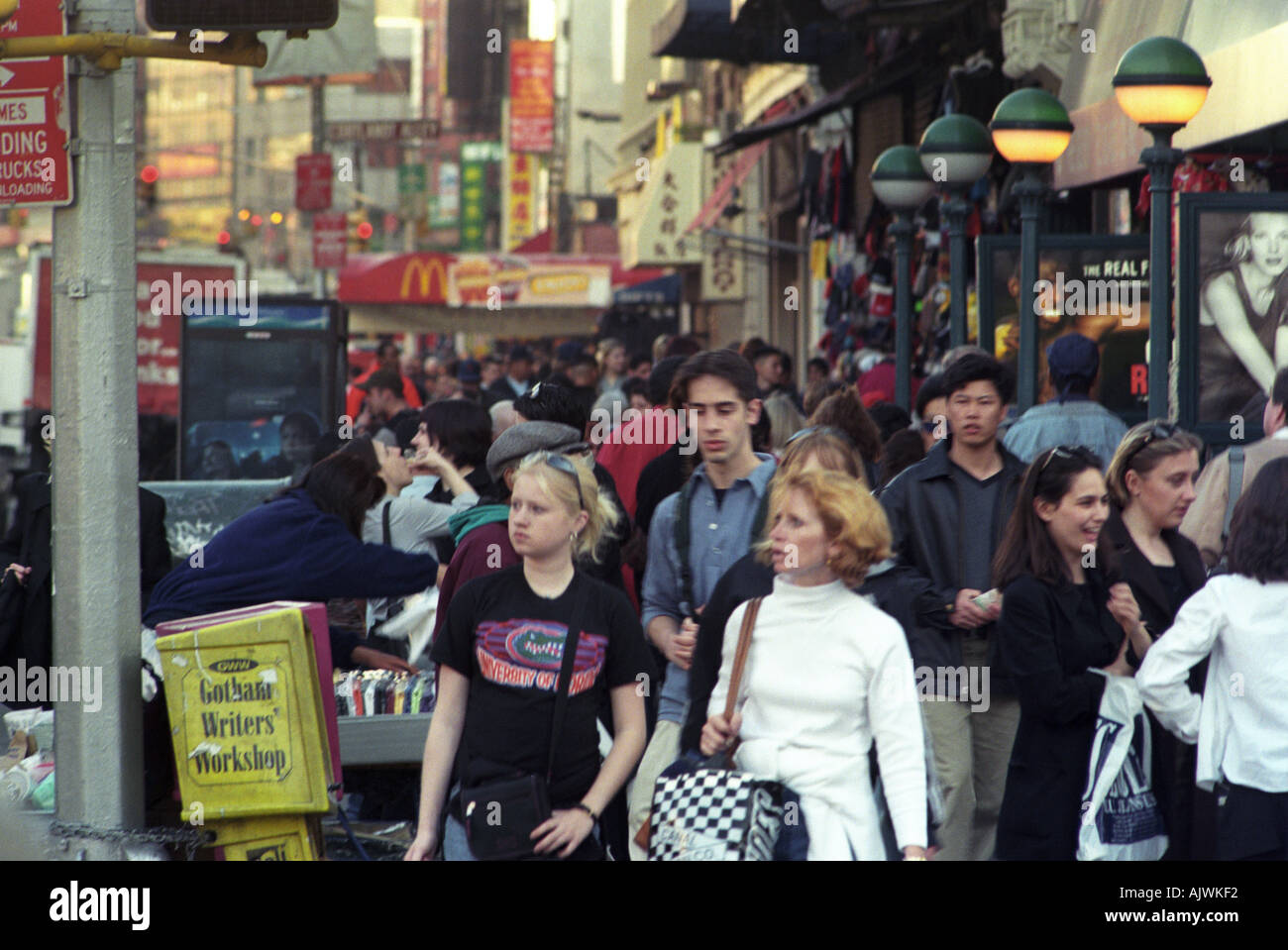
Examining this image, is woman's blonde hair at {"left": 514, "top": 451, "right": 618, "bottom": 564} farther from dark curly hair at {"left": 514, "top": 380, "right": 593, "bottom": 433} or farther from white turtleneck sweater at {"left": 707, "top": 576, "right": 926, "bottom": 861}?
dark curly hair at {"left": 514, "top": 380, "right": 593, "bottom": 433}

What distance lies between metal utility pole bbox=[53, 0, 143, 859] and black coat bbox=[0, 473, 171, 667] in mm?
2238

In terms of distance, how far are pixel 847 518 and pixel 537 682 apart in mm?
941

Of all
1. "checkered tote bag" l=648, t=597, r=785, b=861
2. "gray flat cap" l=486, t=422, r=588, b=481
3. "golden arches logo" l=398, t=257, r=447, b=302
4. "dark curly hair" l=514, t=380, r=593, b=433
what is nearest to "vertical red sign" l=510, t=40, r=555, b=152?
"golden arches logo" l=398, t=257, r=447, b=302

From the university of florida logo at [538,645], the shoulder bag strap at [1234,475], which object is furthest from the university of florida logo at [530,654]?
the shoulder bag strap at [1234,475]

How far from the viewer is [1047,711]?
5570 millimetres

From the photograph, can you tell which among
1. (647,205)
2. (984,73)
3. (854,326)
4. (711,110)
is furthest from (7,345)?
(711,110)

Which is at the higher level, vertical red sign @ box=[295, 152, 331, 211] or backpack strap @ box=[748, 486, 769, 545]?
vertical red sign @ box=[295, 152, 331, 211]

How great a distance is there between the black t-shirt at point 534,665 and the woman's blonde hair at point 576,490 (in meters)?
0.24

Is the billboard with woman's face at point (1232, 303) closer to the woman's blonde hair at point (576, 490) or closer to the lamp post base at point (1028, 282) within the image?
the lamp post base at point (1028, 282)

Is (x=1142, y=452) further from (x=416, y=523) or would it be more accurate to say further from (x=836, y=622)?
(x=416, y=523)

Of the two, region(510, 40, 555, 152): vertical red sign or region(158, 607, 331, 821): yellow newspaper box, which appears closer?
region(158, 607, 331, 821): yellow newspaper box

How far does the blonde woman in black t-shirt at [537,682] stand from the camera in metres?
4.98

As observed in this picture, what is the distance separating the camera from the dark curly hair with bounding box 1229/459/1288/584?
5344mm

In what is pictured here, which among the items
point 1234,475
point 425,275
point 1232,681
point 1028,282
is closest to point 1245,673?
point 1232,681
